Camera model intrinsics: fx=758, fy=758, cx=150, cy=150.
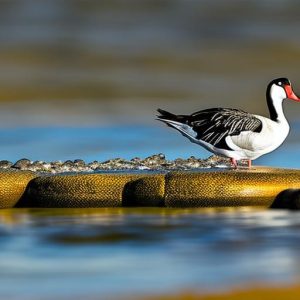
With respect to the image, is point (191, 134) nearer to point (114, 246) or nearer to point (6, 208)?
point (6, 208)

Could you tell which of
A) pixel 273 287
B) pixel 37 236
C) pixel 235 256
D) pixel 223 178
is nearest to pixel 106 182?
pixel 223 178

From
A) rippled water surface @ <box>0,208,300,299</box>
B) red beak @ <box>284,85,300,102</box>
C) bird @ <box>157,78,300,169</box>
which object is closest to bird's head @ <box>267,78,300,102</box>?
red beak @ <box>284,85,300,102</box>

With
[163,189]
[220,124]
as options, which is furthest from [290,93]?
[163,189]

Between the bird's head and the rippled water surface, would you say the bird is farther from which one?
the rippled water surface

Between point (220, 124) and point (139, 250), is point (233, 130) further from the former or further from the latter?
point (139, 250)

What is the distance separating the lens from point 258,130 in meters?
8.38

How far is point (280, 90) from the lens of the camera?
915 centimetres

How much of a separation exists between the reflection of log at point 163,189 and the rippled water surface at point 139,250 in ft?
1.17

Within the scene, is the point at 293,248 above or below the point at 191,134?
Answer: below

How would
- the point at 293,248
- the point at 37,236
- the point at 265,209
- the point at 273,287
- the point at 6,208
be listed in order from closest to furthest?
the point at 273,287, the point at 293,248, the point at 37,236, the point at 265,209, the point at 6,208

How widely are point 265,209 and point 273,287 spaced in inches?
170

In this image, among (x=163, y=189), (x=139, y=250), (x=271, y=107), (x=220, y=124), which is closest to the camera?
(x=139, y=250)

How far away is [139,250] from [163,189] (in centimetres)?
307

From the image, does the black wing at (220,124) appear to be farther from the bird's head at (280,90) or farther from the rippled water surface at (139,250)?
the rippled water surface at (139,250)
